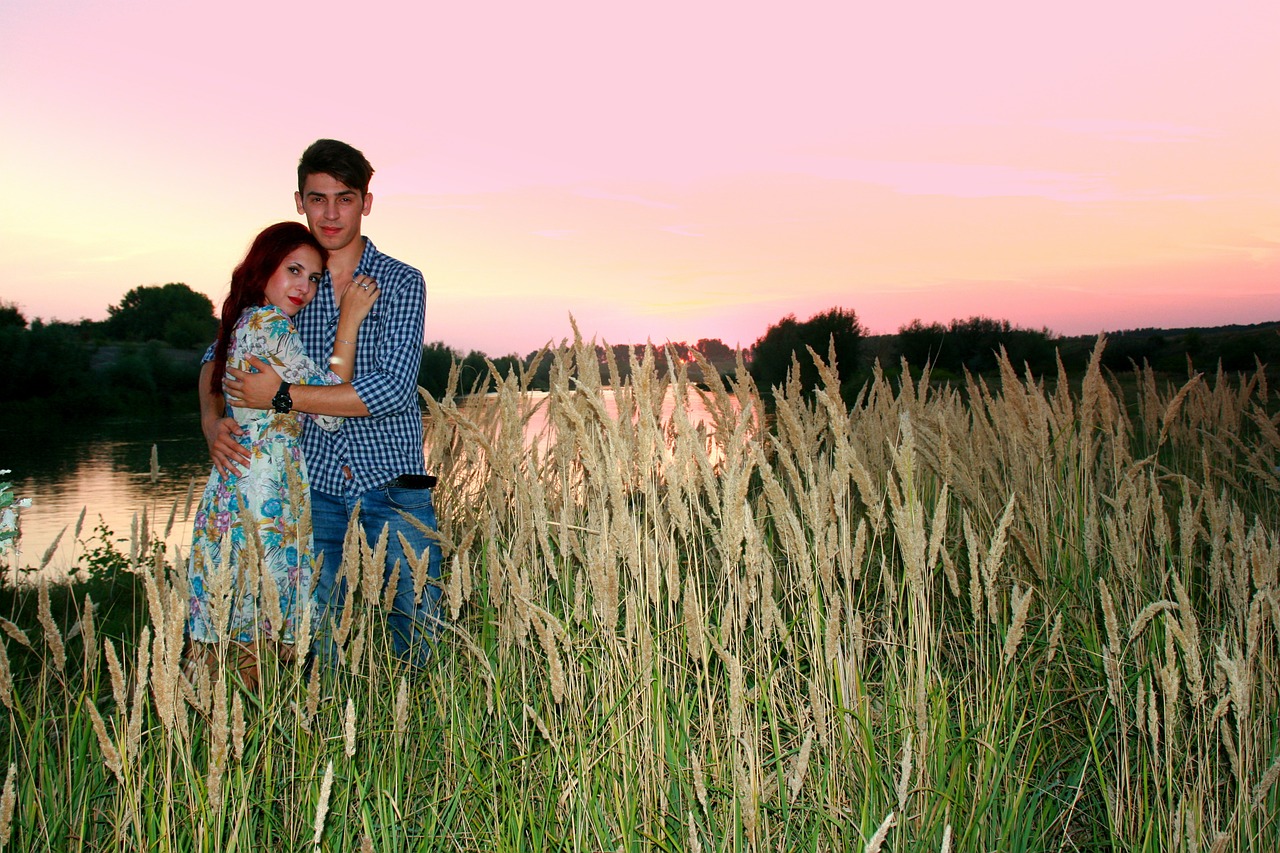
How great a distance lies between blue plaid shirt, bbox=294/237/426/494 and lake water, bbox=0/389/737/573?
12.4 ft

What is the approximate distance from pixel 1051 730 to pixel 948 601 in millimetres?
782

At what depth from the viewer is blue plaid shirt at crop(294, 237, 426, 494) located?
8.89ft

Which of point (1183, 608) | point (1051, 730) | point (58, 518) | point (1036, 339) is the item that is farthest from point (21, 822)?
point (1036, 339)

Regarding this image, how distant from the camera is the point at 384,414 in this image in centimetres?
268

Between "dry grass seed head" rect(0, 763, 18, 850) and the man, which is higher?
the man

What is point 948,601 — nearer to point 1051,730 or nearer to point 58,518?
point 1051,730

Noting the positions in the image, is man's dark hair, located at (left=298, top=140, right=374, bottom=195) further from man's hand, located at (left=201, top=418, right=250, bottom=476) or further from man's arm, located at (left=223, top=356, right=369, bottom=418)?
man's hand, located at (left=201, top=418, right=250, bottom=476)

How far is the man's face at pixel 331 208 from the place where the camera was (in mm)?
2746

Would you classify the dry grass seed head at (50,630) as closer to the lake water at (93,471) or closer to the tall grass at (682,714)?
the tall grass at (682,714)

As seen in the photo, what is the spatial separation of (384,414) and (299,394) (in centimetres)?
24

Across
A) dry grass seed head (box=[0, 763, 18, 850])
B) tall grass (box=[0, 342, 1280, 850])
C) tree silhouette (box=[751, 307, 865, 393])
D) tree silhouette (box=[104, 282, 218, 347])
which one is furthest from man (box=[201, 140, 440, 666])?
tree silhouette (box=[104, 282, 218, 347])

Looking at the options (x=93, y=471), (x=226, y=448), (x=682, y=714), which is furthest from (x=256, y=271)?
(x=93, y=471)

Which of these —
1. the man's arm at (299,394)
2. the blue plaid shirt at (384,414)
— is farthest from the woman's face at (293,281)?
the man's arm at (299,394)

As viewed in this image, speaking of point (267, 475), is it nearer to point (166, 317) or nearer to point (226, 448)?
point (226, 448)
